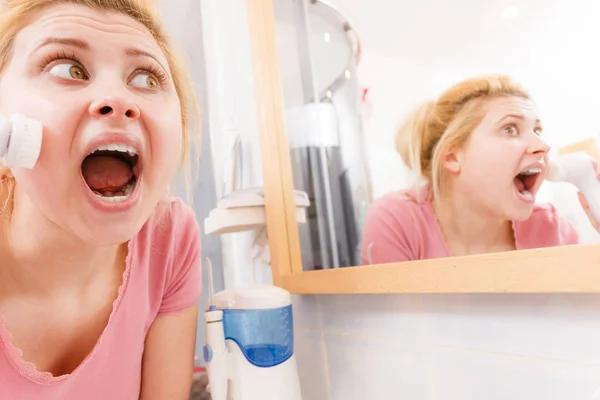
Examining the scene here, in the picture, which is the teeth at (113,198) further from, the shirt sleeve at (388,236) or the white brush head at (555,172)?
the white brush head at (555,172)

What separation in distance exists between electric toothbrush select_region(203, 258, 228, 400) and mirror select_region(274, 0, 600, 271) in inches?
8.4

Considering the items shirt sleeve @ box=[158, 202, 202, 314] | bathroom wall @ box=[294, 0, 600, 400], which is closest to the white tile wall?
bathroom wall @ box=[294, 0, 600, 400]

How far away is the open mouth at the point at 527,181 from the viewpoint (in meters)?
0.46

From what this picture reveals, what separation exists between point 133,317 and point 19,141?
1.04ft

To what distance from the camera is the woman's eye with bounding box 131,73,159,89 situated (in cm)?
56

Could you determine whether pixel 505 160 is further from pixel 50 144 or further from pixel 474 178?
pixel 50 144

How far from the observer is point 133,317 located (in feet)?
2.16

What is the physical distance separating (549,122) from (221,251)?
2.42 feet

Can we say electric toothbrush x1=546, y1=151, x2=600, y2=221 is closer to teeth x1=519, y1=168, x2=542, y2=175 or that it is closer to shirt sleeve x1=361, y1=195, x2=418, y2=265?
teeth x1=519, y1=168, x2=542, y2=175

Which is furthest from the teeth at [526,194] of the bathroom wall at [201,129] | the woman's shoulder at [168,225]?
the bathroom wall at [201,129]

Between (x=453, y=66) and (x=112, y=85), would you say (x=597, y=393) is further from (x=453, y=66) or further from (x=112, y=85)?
(x=112, y=85)

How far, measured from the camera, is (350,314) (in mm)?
735

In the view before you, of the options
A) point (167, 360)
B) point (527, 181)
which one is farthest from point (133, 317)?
point (527, 181)

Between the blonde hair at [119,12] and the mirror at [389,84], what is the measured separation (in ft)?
0.74
